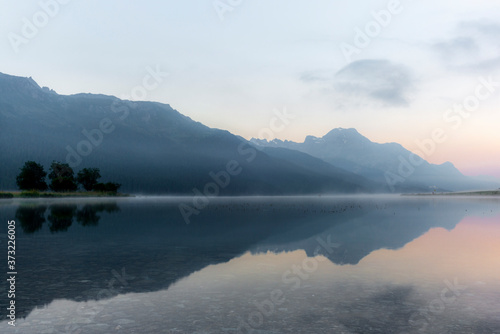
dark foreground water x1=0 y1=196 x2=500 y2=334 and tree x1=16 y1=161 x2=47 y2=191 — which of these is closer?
dark foreground water x1=0 y1=196 x2=500 y2=334

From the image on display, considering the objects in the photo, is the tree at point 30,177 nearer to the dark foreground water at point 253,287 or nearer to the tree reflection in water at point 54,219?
the tree reflection in water at point 54,219

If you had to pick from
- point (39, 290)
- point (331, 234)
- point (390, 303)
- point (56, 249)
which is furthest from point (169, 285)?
point (331, 234)

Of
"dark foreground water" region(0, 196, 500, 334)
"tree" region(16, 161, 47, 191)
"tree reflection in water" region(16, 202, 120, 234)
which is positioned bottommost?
"tree reflection in water" region(16, 202, 120, 234)

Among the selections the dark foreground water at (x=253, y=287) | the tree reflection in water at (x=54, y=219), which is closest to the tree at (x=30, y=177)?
the tree reflection in water at (x=54, y=219)

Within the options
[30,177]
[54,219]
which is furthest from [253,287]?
[30,177]

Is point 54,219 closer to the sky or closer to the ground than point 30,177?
closer to the ground

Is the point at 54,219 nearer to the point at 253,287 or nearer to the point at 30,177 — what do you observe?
the point at 253,287

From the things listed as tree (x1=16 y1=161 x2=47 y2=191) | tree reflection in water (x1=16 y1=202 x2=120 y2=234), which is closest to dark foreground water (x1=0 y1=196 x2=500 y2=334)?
tree reflection in water (x1=16 y1=202 x2=120 y2=234)

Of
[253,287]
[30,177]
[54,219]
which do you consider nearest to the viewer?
[253,287]

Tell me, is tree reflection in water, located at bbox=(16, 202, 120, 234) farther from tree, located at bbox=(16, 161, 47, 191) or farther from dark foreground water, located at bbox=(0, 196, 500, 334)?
tree, located at bbox=(16, 161, 47, 191)

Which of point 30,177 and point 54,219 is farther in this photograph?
point 30,177

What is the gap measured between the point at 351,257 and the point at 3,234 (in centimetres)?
3454

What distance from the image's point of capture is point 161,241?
36.5 meters

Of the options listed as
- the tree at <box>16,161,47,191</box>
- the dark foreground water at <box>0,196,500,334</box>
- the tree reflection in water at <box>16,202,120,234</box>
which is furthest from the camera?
the tree at <box>16,161,47,191</box>
